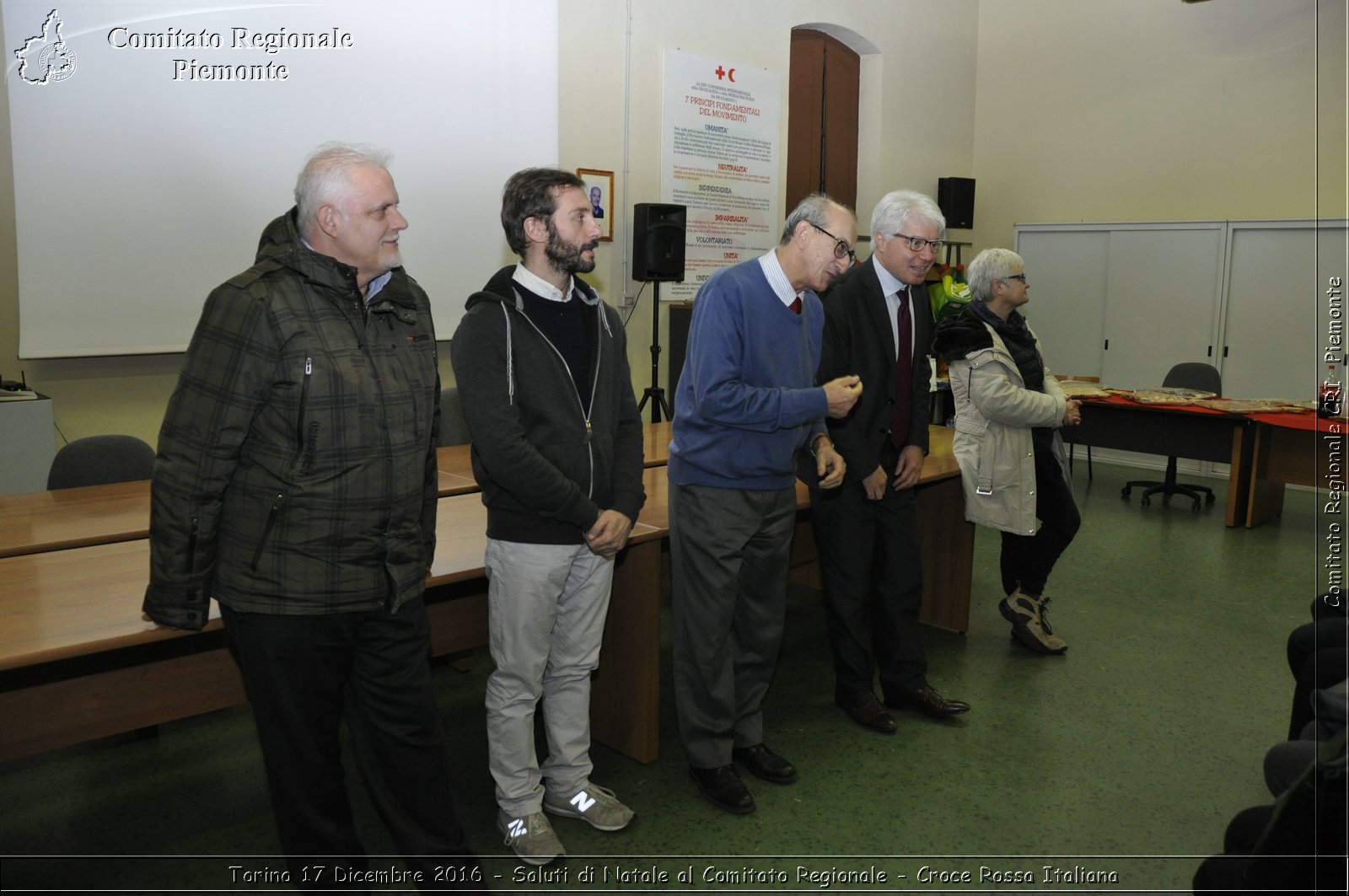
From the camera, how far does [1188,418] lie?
5.88m

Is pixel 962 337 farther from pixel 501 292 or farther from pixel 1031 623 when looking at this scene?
pixel 501 292

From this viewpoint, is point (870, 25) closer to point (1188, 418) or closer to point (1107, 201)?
point (1107, 201)

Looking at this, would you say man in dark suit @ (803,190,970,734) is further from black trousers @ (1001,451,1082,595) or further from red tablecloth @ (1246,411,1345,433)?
red tablecloth @ (1246,411,1345,433)

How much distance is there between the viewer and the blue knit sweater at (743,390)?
7.78 ft

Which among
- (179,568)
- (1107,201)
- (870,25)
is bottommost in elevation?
(179,568)

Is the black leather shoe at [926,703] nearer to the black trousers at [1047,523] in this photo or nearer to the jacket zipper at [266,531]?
the black trousers at [1047,523]

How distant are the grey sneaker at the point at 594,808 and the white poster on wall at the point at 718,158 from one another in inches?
189

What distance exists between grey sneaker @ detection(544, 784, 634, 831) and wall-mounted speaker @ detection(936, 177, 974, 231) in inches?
280

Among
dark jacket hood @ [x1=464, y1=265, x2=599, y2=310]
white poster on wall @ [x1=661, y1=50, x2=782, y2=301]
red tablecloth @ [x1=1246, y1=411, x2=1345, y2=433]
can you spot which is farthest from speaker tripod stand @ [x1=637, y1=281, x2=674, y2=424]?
dark jacket hood @ [x1=464, y1=265, x2=599, y2=310]

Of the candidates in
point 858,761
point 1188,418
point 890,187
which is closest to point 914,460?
point 858,761

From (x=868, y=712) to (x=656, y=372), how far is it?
3.87 metres

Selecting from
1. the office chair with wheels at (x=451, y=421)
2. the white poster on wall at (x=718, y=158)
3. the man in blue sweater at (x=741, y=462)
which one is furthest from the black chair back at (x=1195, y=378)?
the man in blue sweater at (x=741, y=462)

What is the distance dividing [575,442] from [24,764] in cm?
198

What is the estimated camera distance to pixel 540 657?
2.25m
